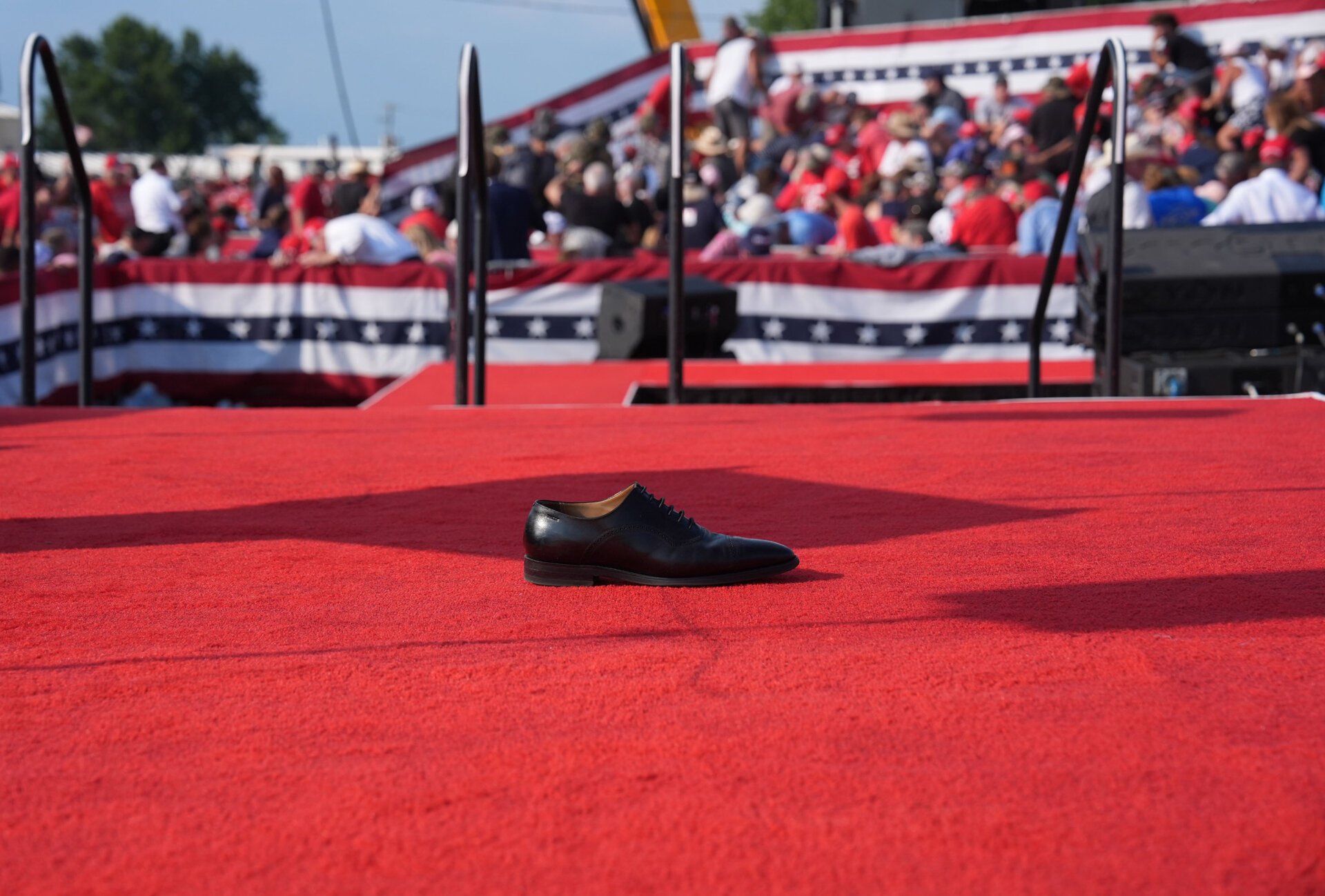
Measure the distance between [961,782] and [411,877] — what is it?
647mm

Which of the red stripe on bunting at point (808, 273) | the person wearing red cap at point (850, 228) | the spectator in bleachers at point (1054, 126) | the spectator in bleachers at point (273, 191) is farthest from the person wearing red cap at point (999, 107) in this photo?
the spectator in bleachers at point (273, 191)

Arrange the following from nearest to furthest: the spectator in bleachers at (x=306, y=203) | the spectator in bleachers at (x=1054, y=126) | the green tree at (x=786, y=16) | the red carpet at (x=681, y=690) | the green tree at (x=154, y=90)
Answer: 1. the red carpet at (x=681, y=690)
2. the spectator in bleachers at (x=306, y=203)
3. the spectator in bleachers at (x=1054, y=126)
4. the green tree at (x=786, y=16)
5. the green tree at (x=154, y=90)

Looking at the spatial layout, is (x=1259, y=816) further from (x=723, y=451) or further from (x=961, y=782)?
(x=723, y=451)

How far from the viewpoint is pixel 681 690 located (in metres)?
2.06

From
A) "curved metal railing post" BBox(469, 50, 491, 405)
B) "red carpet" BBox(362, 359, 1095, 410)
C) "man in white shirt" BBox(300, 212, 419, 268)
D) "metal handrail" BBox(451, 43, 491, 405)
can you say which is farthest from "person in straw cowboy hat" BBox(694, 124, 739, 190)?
"metal handrail" BBox(451, 43, 491, 405)

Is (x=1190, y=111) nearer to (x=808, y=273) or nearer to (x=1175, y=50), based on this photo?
(x=1175, y=50)

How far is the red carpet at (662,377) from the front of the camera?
323 inches

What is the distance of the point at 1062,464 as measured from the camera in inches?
157

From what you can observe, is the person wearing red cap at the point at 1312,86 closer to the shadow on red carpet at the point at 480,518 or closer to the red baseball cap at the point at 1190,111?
the red baseball cap at the point at 1190,111

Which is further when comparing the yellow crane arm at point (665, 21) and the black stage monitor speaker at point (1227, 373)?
the yellow crane arm at point (665, 21)

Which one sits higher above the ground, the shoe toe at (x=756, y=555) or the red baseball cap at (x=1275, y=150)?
the red baseball cap at (x=1275, y=150)

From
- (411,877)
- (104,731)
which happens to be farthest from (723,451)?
(411,877)

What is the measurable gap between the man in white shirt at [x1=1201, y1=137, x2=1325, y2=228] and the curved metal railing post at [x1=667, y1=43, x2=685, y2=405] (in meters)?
4.91

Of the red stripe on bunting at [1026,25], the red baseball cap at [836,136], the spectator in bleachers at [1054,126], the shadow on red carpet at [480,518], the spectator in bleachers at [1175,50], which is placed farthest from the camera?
the red baseball cap at [836,136]
